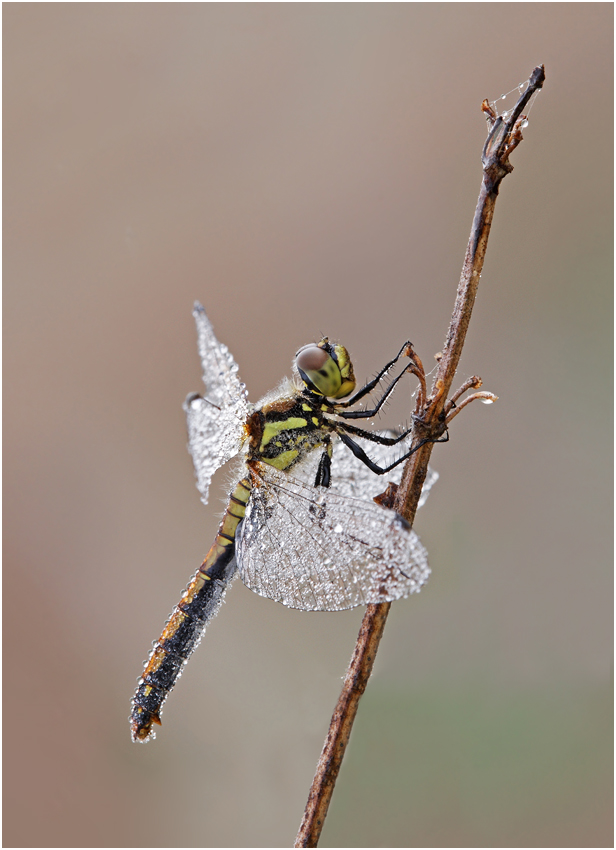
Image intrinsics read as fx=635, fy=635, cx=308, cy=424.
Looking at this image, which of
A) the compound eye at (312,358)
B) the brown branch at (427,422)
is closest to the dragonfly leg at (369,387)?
the compound eye at (312,358)

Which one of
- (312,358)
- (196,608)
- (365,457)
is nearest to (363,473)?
(365,457)

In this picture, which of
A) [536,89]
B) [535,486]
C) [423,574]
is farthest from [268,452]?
[535,486]

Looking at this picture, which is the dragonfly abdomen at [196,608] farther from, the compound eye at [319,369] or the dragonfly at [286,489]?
the compound eye at [319,369]

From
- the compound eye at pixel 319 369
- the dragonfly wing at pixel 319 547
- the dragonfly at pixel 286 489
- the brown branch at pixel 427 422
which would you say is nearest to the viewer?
the brown branch at pixel 427 422

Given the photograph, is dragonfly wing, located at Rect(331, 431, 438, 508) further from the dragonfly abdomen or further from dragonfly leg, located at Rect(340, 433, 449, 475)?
the dragonfly abdomen

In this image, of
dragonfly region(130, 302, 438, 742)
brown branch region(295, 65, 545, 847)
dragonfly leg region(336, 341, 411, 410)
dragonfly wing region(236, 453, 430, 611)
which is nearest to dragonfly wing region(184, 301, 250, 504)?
dragonfly region(130, 302, 438, 742)

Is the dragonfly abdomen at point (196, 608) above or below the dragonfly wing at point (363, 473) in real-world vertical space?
below

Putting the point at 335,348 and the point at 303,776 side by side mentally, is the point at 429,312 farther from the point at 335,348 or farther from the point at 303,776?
the point at 303,776

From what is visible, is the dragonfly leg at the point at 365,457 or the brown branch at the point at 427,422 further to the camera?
the dragonfly leg at the point at 365,457
